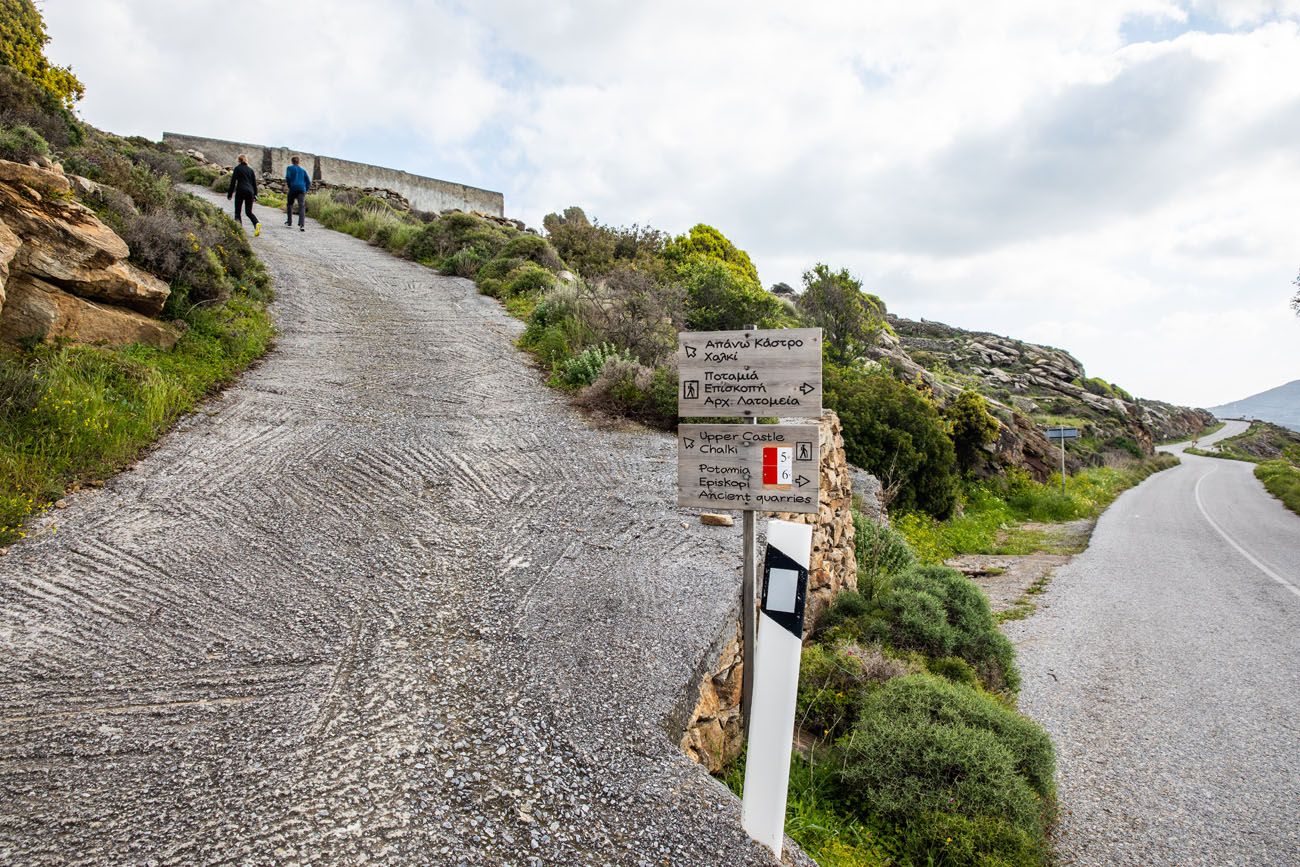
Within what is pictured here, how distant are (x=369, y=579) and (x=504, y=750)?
188cm

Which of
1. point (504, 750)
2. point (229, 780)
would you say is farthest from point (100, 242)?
point (504, 750)

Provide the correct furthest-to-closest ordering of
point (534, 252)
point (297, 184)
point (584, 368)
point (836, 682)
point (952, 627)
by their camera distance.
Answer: point (297, 184) < point (534, 252) < point (584, 368) < point (952, 627) < point (836, 682)

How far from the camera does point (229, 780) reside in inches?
103

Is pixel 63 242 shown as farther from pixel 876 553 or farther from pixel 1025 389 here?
pixel 1025 389

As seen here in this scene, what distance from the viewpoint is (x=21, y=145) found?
8086 mm

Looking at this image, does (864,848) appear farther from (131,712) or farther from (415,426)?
(415,426)

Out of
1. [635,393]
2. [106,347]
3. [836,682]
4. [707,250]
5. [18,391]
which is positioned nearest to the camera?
[836,682]

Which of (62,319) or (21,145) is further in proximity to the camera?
(21,145)

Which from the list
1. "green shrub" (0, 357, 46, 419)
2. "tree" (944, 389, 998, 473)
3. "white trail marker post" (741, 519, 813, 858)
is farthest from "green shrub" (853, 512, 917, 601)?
"tree" (944, 389, 998, 473)

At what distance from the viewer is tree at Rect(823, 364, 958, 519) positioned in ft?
40.5

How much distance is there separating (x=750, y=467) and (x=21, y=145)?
32.8ft

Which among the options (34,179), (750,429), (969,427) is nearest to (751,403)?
(750,429)

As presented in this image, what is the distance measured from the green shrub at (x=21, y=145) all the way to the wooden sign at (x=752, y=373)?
8923 mm

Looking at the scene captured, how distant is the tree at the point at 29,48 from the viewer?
1199 cm
